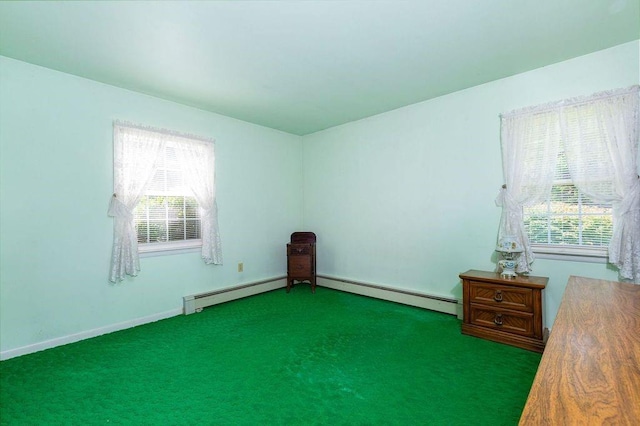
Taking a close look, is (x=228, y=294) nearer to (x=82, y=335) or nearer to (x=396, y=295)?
(x=82, y=335)

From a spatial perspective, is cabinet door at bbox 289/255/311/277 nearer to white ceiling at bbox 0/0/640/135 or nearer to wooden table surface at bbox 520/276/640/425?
white ceiling at bbox 0/0/640/135

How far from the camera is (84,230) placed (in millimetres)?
3027

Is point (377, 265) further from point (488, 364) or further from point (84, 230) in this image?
point (84, 230)

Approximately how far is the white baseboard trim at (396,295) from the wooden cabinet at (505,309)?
0.49 m

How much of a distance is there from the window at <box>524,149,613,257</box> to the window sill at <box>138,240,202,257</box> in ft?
12.5

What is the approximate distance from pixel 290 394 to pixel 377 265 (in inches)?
100

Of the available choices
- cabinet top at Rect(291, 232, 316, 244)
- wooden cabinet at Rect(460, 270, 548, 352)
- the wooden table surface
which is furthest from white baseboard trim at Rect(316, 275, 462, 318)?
the wooden table surface

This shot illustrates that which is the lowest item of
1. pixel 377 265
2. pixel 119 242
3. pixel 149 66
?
pixel 377 265

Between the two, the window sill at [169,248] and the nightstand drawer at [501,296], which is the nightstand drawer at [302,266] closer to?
the window sill at [169,248]

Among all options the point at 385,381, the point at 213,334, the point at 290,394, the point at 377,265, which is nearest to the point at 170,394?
the point at 290,394

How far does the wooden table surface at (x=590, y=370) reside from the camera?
75 centimetres

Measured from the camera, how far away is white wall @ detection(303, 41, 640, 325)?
287 cm

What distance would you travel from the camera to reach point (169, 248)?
363 centimetres

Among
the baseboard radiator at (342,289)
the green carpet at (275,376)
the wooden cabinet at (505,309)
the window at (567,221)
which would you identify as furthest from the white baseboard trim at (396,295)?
the window at (567,221)
